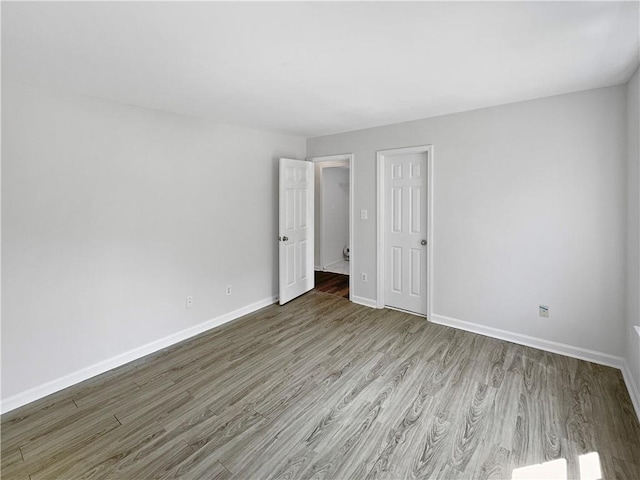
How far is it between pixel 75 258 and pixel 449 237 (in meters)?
3.57

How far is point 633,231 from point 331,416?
8.62ft

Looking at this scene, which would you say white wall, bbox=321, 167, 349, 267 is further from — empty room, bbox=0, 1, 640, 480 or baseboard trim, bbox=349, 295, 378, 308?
empty room, bbox=0, 1, 640, 480

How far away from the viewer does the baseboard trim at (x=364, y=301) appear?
4.17 m

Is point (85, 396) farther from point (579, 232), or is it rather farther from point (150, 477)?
point (579, 232)

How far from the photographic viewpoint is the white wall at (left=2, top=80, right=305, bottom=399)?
2.24 metres

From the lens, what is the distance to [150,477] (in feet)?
5.41

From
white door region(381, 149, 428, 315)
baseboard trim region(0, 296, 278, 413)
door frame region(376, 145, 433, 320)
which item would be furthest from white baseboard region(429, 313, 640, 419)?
baseboard trim region(0, 296, 278, 413)

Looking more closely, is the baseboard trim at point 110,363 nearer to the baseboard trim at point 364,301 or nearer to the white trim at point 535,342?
the baseboard trim at point 364,301

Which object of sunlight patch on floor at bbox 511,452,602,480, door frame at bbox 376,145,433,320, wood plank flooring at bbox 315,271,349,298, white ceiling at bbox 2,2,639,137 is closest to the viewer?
white ceiling at bbox 2,2,639,137

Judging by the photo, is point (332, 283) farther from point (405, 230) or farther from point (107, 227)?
point (107, 227)

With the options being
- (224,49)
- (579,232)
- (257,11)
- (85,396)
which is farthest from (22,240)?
(579,232)

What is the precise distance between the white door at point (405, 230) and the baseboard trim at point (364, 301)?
17 cm

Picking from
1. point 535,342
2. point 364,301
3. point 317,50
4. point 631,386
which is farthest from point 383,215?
point 631,386

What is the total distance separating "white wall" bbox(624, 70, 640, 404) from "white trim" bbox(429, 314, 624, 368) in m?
0.20
